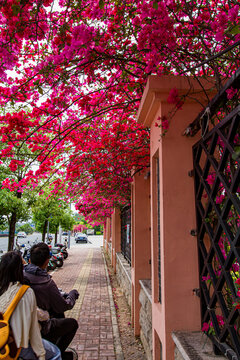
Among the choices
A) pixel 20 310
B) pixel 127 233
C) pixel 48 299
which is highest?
pixel 127 233

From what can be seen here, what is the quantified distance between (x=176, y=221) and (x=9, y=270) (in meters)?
1.67

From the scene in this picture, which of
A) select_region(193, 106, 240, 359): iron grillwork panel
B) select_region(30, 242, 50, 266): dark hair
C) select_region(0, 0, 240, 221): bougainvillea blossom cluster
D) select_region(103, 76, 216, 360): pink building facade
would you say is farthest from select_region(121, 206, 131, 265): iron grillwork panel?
select_region(193, 106, 240, 359): iron grillwork panel

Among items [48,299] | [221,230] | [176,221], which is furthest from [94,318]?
[221,230]

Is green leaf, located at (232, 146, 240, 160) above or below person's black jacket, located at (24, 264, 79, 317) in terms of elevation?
above

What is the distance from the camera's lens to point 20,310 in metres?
2.06

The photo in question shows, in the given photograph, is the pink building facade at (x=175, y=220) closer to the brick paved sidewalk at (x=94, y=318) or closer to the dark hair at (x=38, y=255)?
the dark hair at (x=38, y=255)

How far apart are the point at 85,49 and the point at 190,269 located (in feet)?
8.55

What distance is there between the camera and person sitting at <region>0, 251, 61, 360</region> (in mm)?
2031

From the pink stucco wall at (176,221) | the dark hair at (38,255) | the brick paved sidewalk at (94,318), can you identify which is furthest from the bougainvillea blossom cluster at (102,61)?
the brick paved sidewalk at (94,318)

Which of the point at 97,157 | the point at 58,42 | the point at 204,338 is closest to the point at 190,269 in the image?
the point at 204,338

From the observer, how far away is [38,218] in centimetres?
1864

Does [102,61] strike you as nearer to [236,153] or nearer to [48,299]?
[236,153]

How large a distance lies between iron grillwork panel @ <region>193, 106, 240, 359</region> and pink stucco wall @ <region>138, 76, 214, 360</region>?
0.10 meters

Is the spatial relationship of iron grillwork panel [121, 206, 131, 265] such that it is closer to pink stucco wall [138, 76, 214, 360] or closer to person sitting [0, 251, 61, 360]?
pink stucco wall [138, 76, 214, 360]
